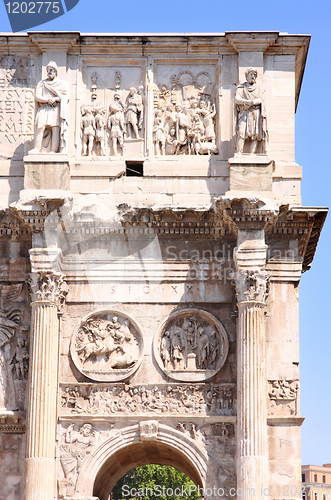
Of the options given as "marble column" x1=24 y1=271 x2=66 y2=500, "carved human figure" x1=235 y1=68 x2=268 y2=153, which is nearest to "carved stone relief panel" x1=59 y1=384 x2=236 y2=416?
"marble column" x1=24 y1=271 x2=66 y2=500

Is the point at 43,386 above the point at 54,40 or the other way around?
the other way around

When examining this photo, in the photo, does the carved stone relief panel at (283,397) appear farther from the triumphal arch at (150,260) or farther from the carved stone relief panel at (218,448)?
the carved stone relief panel at (218,448)

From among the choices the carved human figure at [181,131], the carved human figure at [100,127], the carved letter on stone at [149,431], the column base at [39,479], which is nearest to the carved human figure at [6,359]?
the column base at [39,479]

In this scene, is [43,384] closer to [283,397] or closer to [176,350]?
[176,350]

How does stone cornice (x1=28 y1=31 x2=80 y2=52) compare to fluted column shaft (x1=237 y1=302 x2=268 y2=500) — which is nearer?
fluted column shaft (x1=237 y1=302 x2=268 y2=500)

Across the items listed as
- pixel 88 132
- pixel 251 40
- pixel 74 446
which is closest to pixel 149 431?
pixel 74 446

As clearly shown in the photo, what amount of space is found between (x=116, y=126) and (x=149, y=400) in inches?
213

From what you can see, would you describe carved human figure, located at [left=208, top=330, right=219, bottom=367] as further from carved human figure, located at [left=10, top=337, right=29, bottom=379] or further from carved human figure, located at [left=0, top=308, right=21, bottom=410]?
carved human figure, located at [left=0, top=308, right=21, bottom=410]

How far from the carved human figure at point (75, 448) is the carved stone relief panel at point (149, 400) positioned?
0.33m

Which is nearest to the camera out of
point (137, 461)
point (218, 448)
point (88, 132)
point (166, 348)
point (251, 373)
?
point (251, 373)

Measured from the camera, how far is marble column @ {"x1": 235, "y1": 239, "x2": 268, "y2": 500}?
17.0 meters

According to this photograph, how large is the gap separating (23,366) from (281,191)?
5893 millimetres

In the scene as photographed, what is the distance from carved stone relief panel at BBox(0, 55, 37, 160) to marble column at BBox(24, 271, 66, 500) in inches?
116

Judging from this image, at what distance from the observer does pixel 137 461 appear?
2033cm
